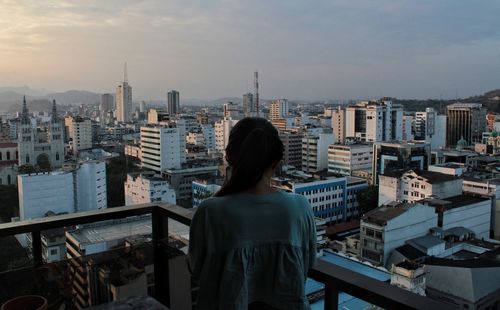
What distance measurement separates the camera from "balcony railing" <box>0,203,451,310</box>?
0.62 metres

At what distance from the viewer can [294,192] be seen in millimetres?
2447

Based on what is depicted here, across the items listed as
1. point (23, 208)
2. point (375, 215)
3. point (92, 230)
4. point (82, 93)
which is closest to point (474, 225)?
point (375, 215)

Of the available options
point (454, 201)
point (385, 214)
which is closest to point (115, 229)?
point (385, 214)

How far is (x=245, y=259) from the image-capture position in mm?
572

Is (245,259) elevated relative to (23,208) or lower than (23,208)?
elevated

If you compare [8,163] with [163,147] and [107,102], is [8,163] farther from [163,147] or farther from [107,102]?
[107,102]

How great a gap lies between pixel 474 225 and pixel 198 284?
9.62 m

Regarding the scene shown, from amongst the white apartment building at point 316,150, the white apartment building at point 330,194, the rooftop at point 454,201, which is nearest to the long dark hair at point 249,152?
the rooftop at point 454,201

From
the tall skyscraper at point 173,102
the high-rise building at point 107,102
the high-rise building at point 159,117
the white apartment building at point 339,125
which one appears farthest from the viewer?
the high-rise building at point 107,102

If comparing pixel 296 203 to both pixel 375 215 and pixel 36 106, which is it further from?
pixel 36 106

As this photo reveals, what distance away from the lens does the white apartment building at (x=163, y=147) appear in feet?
50.0

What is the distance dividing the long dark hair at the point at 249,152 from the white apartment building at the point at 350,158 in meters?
14.3

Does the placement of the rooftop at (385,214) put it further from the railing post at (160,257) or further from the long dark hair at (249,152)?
the long dark hair at (249,152)

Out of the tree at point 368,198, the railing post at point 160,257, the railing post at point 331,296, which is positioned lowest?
the tree at point 368,198
